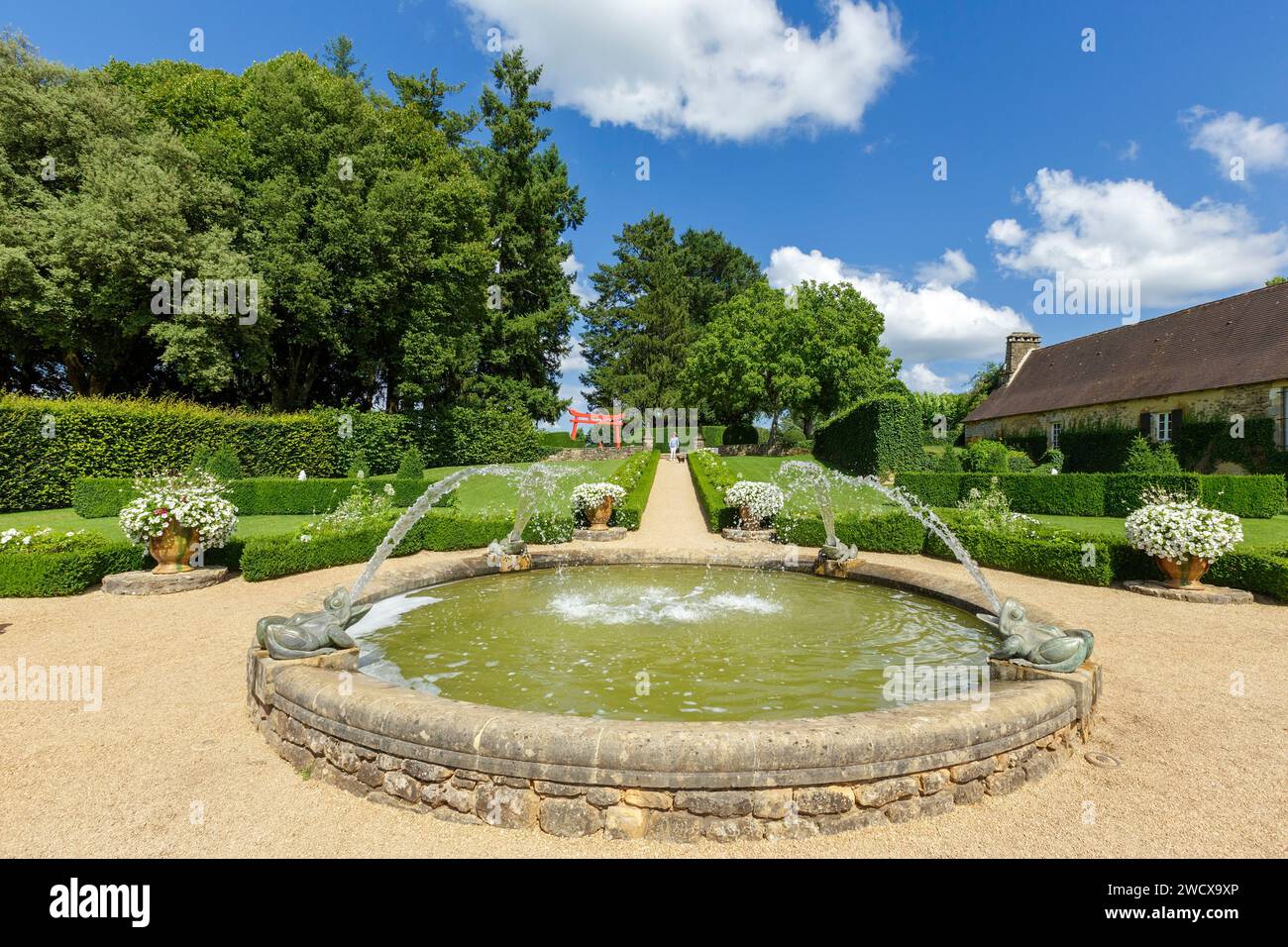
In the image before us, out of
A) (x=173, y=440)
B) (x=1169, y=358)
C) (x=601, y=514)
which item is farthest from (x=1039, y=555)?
(x=1169, y=358)

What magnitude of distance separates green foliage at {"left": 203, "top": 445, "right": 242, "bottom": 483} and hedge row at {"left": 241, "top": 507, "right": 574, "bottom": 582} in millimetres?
9640

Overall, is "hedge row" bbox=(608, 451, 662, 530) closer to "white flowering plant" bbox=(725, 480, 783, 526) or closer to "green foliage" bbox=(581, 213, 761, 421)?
"white flowering plant" bbox=(725, 480, 783, 526)

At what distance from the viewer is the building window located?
2667cm

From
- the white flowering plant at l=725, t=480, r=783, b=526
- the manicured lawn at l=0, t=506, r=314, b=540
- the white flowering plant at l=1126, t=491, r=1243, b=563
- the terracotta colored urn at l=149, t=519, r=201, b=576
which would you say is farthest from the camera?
the white flowering plant at l=725, t=480, r=783, b=526

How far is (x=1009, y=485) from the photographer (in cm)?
1977

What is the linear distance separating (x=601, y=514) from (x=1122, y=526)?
46.4 ft

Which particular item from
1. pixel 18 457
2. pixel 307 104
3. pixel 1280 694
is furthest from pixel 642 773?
pixel 307 104

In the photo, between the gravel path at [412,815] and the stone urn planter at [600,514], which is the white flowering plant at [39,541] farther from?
the stone urn planter at [600,514]

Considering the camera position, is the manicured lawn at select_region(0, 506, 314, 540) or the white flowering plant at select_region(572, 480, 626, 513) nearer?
the manicured lawn at select_region(0, 506, 314, 540)

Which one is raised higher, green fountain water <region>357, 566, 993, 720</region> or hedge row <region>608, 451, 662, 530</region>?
hedge row <region>608, 451, 662, 530</region>

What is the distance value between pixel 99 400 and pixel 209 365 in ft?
12.3

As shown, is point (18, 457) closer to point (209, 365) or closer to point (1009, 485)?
point (209, 365)

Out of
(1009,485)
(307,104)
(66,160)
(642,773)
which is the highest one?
(307,104)

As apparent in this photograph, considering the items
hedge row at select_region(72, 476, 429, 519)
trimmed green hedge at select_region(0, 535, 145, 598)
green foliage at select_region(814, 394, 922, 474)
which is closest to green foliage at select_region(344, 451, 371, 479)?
hedge row at select_region(72, 476, 429, 519)
